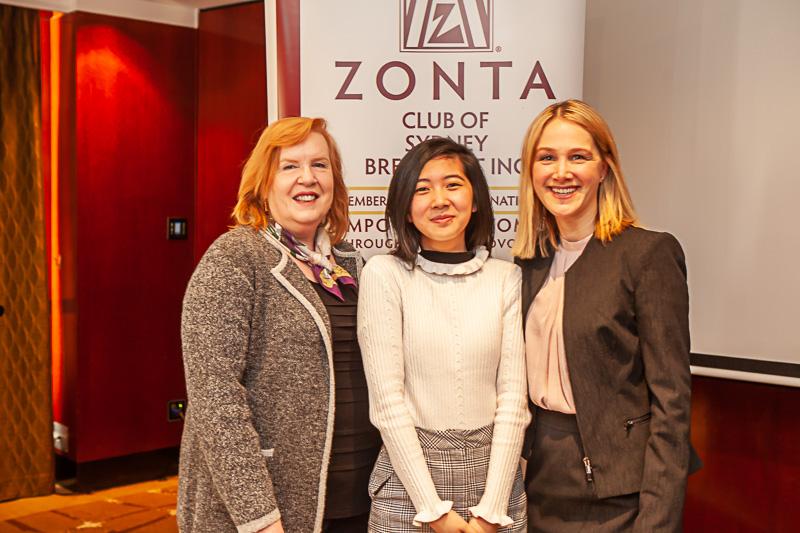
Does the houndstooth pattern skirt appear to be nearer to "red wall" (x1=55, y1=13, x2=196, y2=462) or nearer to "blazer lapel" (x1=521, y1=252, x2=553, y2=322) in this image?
"blazer lapel" (x1=521, y1=252, x2=553, y2=322)

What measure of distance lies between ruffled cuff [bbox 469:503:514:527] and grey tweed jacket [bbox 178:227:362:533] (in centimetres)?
37

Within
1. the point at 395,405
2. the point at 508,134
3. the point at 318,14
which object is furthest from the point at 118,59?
the point at 395,405

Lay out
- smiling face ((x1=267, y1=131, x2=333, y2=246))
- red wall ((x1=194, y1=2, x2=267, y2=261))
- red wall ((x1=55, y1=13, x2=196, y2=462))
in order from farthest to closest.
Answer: red wall ((x1=194, y1=2, x2=267, y2=261)), red wall ((x1=55, y1=13, x2=196, y2=462)), smiling face ((x1=267, y1=131, x2=333, y2=246))

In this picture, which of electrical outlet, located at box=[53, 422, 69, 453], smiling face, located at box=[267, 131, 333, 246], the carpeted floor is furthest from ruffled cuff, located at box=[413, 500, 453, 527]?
electrical outlet, located at box=[53, 422, 69, 453]

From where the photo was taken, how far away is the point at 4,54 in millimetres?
4953

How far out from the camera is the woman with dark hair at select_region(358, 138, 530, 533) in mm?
1936

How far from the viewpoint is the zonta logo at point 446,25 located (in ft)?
9.54

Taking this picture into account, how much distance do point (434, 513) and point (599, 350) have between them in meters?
0.51

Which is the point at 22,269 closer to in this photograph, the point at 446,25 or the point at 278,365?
the point at 446,25

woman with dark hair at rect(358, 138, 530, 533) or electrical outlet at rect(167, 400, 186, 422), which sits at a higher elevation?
woman with dark hair at rect(358, 138, 530, 533)

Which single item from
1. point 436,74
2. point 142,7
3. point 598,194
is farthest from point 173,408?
point 598,194

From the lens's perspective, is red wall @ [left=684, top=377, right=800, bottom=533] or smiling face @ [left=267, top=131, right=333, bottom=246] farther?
red wall @ [left=684, top=377, right=800, bottom=533]

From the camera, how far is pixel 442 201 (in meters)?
2.02

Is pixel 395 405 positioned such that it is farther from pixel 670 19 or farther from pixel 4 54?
pixel 4 54
